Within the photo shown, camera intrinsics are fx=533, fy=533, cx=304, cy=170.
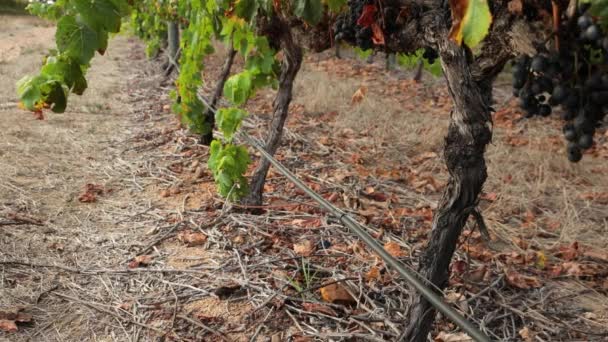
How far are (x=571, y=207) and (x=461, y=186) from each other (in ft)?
8.95

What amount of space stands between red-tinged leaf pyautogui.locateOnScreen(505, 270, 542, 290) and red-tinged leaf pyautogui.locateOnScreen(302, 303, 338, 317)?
3.25ft

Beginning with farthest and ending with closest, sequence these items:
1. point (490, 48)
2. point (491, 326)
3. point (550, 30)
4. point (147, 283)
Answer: point (147, 283) → point (491, 326) → point (490, 48) → point (550, 30)

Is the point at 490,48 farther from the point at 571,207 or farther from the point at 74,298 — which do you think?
the point at 571,207

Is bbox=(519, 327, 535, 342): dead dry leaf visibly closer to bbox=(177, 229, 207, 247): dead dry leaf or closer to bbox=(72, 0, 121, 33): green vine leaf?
bbox=(177, 229, 207, 247): dead dry leaf

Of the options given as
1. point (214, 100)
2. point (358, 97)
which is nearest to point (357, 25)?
point (214, 100)

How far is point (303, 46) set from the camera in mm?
3070

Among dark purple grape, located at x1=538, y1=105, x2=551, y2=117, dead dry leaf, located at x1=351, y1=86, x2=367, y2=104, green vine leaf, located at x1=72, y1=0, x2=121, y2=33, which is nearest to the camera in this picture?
dark purple grape, located at x1=538, y1=105, x2=551, y2=117

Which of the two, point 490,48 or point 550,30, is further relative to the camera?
point 490,48

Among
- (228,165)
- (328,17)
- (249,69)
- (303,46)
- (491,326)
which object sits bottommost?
(491,326)

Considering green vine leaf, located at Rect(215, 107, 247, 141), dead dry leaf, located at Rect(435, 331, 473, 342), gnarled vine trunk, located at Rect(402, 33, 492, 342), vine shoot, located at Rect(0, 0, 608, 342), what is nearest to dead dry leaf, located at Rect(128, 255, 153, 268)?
vine shoot, located at Rect(0, 0, 608, 342)

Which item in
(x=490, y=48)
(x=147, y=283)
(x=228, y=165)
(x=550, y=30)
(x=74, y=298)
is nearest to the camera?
(x=550, y=30)

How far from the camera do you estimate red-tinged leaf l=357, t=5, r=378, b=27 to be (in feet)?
6.77

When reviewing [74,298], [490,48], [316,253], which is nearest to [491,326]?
[316,253]

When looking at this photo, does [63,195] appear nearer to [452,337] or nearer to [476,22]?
[452,337]
